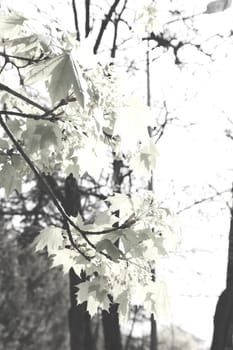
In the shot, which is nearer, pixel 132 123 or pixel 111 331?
pixel 132 123

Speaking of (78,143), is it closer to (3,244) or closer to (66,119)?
(66,119)

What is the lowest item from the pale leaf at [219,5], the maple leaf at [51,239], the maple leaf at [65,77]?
the maple leaf at [51,239]

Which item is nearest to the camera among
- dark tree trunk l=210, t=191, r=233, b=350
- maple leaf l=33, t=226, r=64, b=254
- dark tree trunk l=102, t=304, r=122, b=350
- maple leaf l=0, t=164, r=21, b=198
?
maple leaf l=0, t=164, r=21, b=198

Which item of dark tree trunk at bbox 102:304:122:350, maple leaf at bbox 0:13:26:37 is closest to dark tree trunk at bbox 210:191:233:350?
dark tree trunk at bbox 102:304:122:350

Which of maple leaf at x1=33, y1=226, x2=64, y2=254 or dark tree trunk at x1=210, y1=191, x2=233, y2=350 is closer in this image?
maple leaf at x1=33, y1=226, x2=64, y2=254

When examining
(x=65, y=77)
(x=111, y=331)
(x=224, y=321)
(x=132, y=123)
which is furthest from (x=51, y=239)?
(x=111, y=331)

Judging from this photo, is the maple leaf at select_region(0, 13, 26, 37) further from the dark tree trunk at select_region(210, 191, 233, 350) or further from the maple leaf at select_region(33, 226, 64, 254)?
the dark tree trunk at select_region(210, 191, 233, 350)

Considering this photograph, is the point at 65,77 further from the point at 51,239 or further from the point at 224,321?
the point at 224,321

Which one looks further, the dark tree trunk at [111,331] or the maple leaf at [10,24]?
the dark tree trunk at [111,331]

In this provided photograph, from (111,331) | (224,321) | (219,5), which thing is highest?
(219,5)

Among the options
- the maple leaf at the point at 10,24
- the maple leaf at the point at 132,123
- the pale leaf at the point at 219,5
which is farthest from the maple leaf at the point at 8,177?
the pale leaf at the point at 219,5

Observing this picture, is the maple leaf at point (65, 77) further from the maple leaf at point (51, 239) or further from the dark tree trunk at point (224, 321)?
the dark tree trunk at point (224, 321)

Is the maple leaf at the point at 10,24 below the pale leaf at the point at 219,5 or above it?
below

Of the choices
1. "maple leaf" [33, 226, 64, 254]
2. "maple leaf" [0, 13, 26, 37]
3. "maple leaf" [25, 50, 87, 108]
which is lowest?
"maple leaf" [33, 226, 64, 254]
